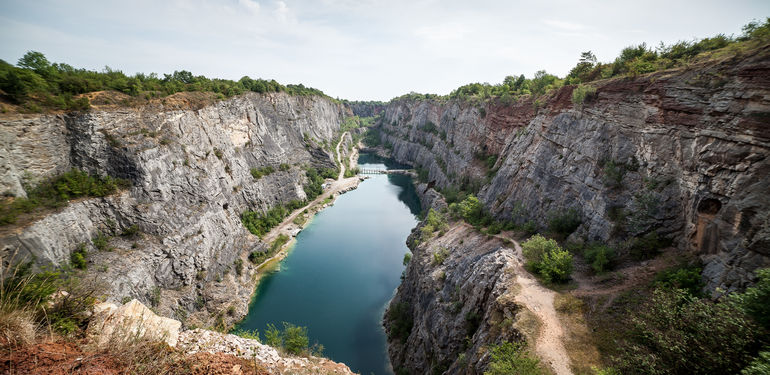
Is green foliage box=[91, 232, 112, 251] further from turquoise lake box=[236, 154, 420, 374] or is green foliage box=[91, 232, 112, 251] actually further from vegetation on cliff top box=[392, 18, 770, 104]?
vegetation on cliff top box=[392, 18, 770, 104]

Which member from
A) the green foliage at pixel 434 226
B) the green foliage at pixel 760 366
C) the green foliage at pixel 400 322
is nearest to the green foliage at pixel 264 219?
the green foliage at pixel 400 322

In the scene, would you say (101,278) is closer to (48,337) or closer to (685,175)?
(48,337)

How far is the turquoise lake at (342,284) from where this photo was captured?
2453cm

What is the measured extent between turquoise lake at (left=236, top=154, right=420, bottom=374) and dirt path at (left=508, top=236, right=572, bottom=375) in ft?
43.1

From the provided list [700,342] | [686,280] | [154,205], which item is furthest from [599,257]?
[154,205]

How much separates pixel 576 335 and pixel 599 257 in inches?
233

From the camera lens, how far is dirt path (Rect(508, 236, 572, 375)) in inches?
439

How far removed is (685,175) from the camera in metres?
14.7

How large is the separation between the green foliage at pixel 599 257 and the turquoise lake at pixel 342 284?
1621 centimetres

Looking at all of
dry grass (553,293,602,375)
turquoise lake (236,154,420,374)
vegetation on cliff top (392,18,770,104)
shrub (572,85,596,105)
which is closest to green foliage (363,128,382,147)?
turquoise lake (236,154,420,374)

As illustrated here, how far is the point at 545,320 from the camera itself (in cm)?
1315

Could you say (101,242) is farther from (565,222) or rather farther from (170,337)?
(565,222)

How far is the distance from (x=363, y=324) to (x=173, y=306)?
50.0 feet

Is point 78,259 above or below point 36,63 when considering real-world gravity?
below
